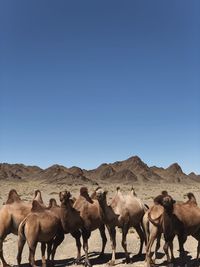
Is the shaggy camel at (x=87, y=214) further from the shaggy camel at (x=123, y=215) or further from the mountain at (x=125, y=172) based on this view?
the mountain at (x=125, y=172)

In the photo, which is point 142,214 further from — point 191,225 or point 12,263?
point 12,263

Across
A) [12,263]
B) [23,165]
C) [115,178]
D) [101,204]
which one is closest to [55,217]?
[101,204]

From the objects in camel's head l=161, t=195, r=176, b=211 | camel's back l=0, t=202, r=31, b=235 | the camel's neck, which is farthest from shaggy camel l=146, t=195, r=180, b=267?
camel's back l=0, t=202, r=31, b=235

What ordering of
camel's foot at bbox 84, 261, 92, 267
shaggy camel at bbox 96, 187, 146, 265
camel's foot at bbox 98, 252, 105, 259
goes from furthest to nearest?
camel's foot at bbox 98, 252, 105, 259
shaggy camel at bbox 96, 187, 146, 265
camel's foot at bbox 84, 261, 92, 267

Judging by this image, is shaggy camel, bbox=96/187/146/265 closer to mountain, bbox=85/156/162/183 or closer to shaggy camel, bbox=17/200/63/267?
shaggy camel, bbox=17/200/63/267

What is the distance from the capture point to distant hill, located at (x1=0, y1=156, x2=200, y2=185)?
435 feet

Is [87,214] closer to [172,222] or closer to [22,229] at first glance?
[22,229]

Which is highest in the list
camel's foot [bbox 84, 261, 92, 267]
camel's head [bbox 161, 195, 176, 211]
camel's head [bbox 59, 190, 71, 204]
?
camel's head [bbox 59, 190, 71, 204]

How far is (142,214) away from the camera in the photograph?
14.8 m

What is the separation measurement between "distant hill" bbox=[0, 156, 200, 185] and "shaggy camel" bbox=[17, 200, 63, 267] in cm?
10601

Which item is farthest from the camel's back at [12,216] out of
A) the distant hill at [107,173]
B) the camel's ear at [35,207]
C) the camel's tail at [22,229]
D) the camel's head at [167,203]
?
the distant hill at [107,173]

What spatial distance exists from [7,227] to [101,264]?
9.98 ft

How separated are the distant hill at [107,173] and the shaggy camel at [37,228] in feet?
348

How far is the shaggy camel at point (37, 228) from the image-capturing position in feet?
41.8
